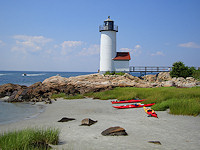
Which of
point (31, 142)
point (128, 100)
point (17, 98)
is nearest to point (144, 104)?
point (128, 100)

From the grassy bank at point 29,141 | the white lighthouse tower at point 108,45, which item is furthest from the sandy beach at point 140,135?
the white lighthouse tower at point 108,45

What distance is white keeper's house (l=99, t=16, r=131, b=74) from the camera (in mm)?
40562

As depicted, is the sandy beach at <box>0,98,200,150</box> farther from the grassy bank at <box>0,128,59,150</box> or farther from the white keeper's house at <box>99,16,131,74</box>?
the white keeper's house at <box>99,16,131,74</box>

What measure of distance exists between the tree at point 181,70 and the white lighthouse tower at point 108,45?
11979 millimetres

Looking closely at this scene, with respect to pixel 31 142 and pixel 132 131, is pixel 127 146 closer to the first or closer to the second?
pixel 132 131

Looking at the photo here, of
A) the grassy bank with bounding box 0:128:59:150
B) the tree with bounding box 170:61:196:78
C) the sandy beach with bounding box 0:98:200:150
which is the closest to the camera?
the grassy bank with bounding box 0:128:59:150

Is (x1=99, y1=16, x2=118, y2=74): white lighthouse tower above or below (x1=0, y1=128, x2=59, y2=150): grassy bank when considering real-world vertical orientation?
above

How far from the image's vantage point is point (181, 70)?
133 ft

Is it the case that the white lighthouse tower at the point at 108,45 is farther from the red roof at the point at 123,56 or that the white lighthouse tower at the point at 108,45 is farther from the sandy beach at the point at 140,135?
the sandy beach at the point at 140,135

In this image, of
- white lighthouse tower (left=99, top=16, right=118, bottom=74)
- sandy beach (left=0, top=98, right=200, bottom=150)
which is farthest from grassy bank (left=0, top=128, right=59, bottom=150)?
white lighthouse tower (left=99, top=16, right=118, bottom=74)

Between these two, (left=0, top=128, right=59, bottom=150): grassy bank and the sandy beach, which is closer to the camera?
(left=0, top=128, right=59, bottom=150): grassy bank

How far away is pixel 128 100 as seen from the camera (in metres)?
17.7

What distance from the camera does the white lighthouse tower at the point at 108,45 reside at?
40.5m

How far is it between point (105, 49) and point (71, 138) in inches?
1335
